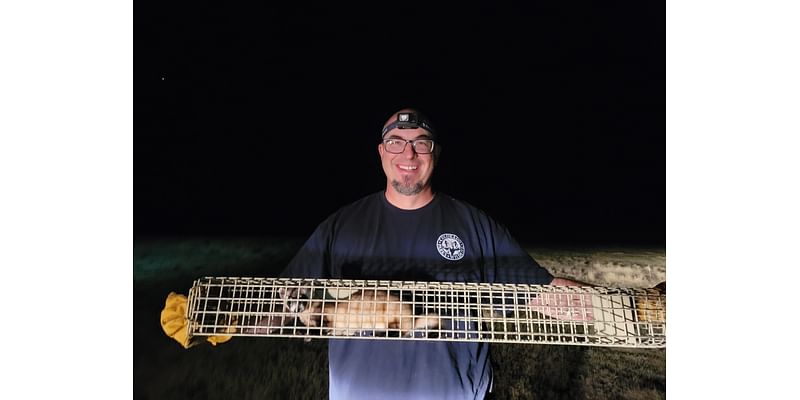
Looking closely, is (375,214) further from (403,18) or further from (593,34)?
(593,34)

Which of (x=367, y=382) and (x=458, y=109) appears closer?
(x=367, y=382)

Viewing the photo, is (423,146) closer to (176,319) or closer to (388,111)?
(388,111)

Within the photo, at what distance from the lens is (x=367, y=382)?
3.62 ft

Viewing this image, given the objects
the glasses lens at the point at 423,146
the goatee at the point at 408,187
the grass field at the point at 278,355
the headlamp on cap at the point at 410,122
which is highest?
the headlamp on cap at the point at 410,122

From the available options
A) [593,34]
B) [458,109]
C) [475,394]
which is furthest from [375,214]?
[593,34]

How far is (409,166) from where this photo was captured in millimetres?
1138

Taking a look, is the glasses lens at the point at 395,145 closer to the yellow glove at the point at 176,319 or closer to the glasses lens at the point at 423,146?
the glasses lens at the point at 423,146

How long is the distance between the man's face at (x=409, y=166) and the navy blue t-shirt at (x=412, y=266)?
0.23 ft

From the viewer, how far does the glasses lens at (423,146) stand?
3.72 ft

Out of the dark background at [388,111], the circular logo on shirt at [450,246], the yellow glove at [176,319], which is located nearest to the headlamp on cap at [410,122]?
the dark background at [388,111]

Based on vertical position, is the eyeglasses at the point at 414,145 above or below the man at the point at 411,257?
above

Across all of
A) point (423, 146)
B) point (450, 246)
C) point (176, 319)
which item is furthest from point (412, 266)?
point (176, 319)

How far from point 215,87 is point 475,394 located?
1.24 meters

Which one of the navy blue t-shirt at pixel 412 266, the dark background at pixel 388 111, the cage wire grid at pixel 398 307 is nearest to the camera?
the cage wire grid at pixel 398 307
